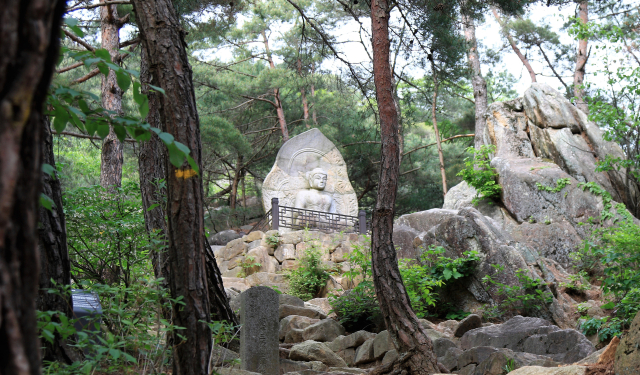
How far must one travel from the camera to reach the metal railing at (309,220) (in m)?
14.0

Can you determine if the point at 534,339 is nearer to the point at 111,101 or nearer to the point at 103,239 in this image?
the point at 103,239

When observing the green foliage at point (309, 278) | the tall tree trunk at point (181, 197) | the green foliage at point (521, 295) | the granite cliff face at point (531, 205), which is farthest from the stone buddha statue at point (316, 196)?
the tall tree trunk at point (181, 197)

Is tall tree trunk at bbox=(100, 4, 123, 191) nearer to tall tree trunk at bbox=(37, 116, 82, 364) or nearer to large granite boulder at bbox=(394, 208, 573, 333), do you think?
large granite boulder at bbox=(394, 208, 573, 333)

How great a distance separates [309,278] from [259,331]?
542 centimetres

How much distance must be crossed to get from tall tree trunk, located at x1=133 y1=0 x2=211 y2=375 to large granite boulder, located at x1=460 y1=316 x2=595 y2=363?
3.85 m

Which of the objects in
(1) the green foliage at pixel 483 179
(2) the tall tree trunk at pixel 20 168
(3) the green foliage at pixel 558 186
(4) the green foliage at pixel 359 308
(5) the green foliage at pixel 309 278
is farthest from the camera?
(1) the green foliage at pixel 483 179

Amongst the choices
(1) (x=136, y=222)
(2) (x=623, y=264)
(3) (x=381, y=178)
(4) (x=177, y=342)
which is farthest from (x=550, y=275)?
(4) (x=177, y=342)

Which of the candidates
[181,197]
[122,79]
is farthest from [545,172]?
[122,79]

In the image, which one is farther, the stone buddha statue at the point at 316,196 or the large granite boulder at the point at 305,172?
the large granite boulder at the point at 305,172

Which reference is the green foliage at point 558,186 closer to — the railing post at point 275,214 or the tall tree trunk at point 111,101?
the railing post at point 275,214

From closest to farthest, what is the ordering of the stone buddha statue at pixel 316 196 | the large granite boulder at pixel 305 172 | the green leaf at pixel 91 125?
the green leaf at pixel 91 125 → the stone buddha statue at pixel 316 196 → the large granite boulder at pixel 305 172

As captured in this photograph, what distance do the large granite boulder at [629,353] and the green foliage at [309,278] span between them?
282 inches

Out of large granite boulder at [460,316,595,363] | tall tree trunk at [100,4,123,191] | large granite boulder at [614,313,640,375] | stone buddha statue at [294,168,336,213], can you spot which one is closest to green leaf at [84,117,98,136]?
large granite boulder at [614,313,640,375]

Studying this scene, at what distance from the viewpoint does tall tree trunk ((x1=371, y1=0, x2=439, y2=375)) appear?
15.5ft
